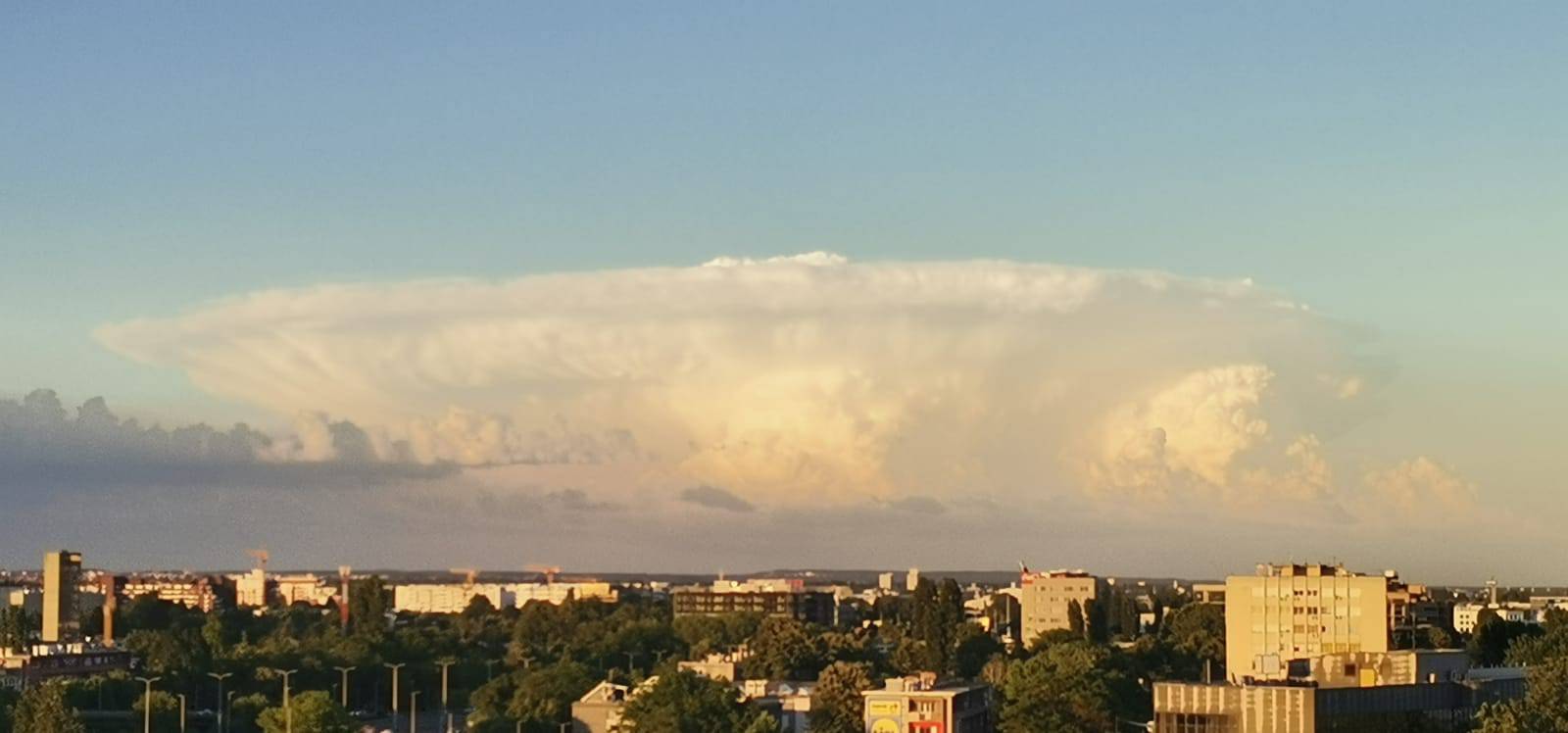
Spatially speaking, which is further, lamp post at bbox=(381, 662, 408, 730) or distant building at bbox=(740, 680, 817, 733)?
lamp post at bbox=(381, 662, 408, 730)

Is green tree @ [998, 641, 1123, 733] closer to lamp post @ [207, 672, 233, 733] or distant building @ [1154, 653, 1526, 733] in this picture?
distant building @ [1154, 653, 1526, 733]

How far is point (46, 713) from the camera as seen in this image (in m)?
114

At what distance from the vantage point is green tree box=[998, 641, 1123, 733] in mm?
106188

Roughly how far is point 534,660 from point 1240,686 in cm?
10910

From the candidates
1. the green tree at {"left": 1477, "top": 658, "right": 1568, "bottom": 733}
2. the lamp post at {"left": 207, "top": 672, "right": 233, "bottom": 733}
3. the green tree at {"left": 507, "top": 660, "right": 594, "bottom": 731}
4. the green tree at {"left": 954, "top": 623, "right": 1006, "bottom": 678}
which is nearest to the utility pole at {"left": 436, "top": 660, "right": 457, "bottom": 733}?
the green tree at {"left": 507, "top": 660, "right": 594, "bottom": 731}

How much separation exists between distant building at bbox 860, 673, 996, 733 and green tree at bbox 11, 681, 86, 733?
113ft

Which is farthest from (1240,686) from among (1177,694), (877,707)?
(877,707)

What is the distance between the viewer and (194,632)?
17788cm

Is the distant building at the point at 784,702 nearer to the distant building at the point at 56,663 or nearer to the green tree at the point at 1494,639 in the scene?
the green tree at the point at 1494,639

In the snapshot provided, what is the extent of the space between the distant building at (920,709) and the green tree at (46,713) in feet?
113

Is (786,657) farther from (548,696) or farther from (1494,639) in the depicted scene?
(1494,639)

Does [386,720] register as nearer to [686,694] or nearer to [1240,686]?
[686,694]

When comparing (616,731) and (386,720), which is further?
(386,720)

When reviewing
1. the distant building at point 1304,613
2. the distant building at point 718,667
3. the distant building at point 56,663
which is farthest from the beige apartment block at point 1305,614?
the distant building at point 56,663
